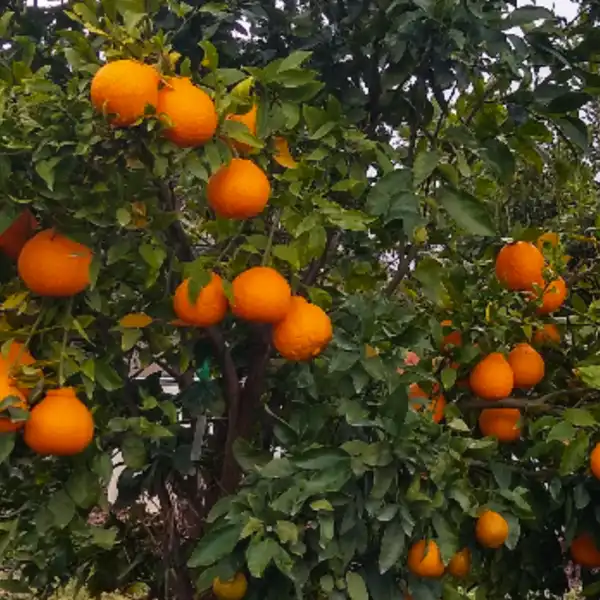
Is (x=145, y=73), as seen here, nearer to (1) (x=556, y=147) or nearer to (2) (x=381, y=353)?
(2) (x=381, y=353)

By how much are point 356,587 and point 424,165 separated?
2.20 ft

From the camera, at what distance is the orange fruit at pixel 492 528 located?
5.75ft

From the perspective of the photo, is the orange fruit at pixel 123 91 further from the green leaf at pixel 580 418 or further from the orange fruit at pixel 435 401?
the green leaf at pixel 580 418

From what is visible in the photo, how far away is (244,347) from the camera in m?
1.80

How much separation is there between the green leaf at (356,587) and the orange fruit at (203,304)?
1.47 feet

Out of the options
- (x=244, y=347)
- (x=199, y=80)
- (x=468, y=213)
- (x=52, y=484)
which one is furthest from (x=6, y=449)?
(x=468, y=213)

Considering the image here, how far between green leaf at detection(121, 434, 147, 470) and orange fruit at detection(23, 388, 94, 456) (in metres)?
0.14

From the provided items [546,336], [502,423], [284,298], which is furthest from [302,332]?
[546,336]

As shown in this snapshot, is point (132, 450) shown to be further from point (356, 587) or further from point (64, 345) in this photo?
point (356, 587)

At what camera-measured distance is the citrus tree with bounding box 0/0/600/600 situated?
139 cm

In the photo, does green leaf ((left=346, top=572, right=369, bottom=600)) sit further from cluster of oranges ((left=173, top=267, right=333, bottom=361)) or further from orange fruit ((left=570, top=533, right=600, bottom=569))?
orange fruit ((left=570, top=533, right=600, bottom=569))

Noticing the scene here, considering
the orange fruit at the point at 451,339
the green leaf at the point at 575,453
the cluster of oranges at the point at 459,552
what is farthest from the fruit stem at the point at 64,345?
the green leaf at the point at 575,453

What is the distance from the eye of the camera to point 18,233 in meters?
1.52

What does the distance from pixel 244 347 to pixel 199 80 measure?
1.70 feet
